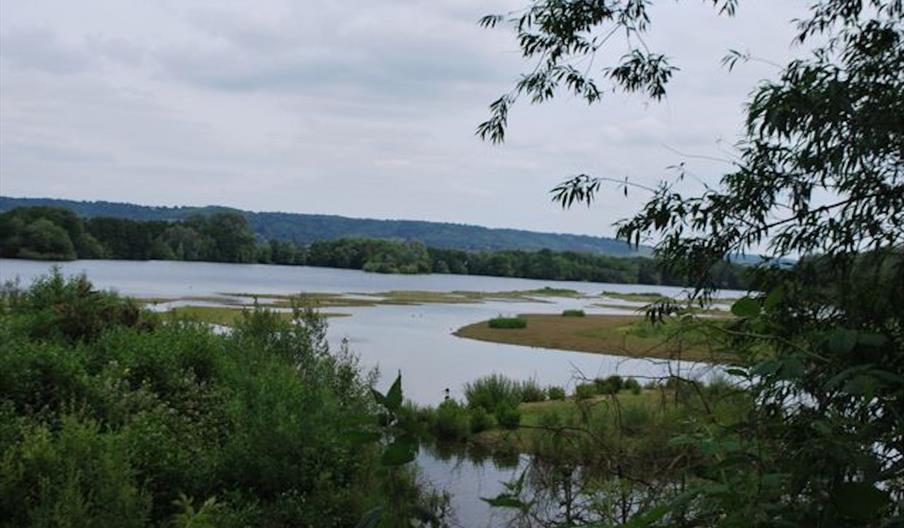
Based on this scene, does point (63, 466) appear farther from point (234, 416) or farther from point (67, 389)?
point (234, 416)

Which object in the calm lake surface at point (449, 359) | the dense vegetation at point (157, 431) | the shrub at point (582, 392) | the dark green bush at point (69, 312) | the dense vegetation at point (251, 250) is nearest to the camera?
the shrub at point (582, 392)

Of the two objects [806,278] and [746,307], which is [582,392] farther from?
[746,307]

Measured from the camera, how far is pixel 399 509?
4.65 feet

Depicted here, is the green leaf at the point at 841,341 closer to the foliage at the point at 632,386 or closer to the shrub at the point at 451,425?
the shrub at the point at 451,425

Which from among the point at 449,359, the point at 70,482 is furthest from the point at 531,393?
the point at 70,482

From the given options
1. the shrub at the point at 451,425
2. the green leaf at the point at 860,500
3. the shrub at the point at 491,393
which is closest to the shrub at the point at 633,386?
the shrub at the point at 491,393

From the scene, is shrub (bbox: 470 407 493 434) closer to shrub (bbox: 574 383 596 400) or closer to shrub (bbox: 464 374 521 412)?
shrub (bbox: 464 374 521 412)

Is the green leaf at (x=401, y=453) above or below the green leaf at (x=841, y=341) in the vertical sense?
below

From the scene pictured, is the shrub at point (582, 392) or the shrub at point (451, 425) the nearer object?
the shrub at point (582, 392)

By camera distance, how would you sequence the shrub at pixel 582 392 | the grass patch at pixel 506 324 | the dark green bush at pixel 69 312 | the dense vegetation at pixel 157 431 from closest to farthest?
the shrub at pixel 582 392, the dense vegetation at pixel 157 431, the dark green bush at pixel 69 312, the grass patch at pixel 506 324

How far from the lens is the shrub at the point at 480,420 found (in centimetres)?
1616

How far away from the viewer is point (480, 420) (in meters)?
16.3

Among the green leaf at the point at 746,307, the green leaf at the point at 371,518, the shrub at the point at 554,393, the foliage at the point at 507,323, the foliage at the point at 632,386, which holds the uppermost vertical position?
the green leaf at the point at 746,307

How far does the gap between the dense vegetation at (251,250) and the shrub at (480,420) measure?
170 ft
